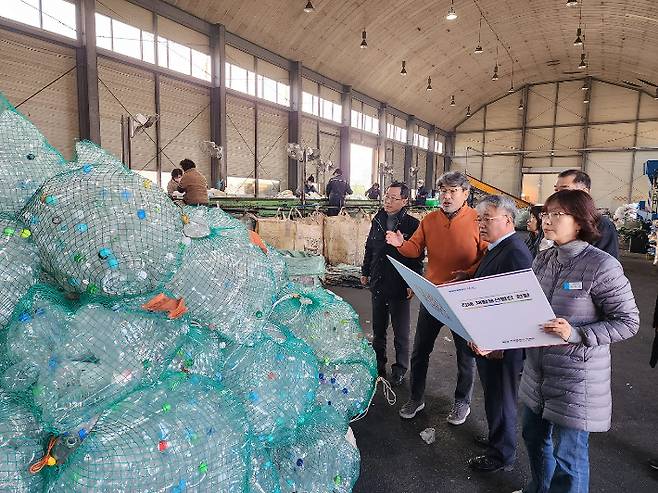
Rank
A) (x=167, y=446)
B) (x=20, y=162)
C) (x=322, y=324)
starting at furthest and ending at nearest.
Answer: (x=322, y=324) → (x=20, y=162) → (x=167, y=446)

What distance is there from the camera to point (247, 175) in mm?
14109

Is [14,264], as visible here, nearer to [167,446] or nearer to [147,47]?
[167,446]

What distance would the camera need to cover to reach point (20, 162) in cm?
136

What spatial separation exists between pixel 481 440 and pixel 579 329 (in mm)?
1354

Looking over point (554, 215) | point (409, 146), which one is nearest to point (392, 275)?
point (554, 215)

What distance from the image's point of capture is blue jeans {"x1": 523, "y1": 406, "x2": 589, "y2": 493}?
1642 millimetres

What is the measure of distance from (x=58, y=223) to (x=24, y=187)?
317mm

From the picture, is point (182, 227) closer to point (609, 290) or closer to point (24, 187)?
point (24, 187)

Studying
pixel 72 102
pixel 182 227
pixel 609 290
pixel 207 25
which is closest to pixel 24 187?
pixel 182 227

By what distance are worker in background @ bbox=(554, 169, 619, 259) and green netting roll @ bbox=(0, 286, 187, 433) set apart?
2.33 m

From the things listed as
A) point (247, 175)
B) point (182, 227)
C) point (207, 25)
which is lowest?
point (182, 227)

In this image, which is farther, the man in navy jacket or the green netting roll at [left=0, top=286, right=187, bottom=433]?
the man in navy jacket

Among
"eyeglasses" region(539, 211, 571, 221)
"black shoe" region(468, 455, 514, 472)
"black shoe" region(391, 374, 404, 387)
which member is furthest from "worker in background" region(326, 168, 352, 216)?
"eyeglasses" region(539, 211, 571, 221)

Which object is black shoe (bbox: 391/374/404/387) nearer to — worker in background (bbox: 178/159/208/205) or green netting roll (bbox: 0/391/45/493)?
green netting roll (bbox: 0/391/45/493)
